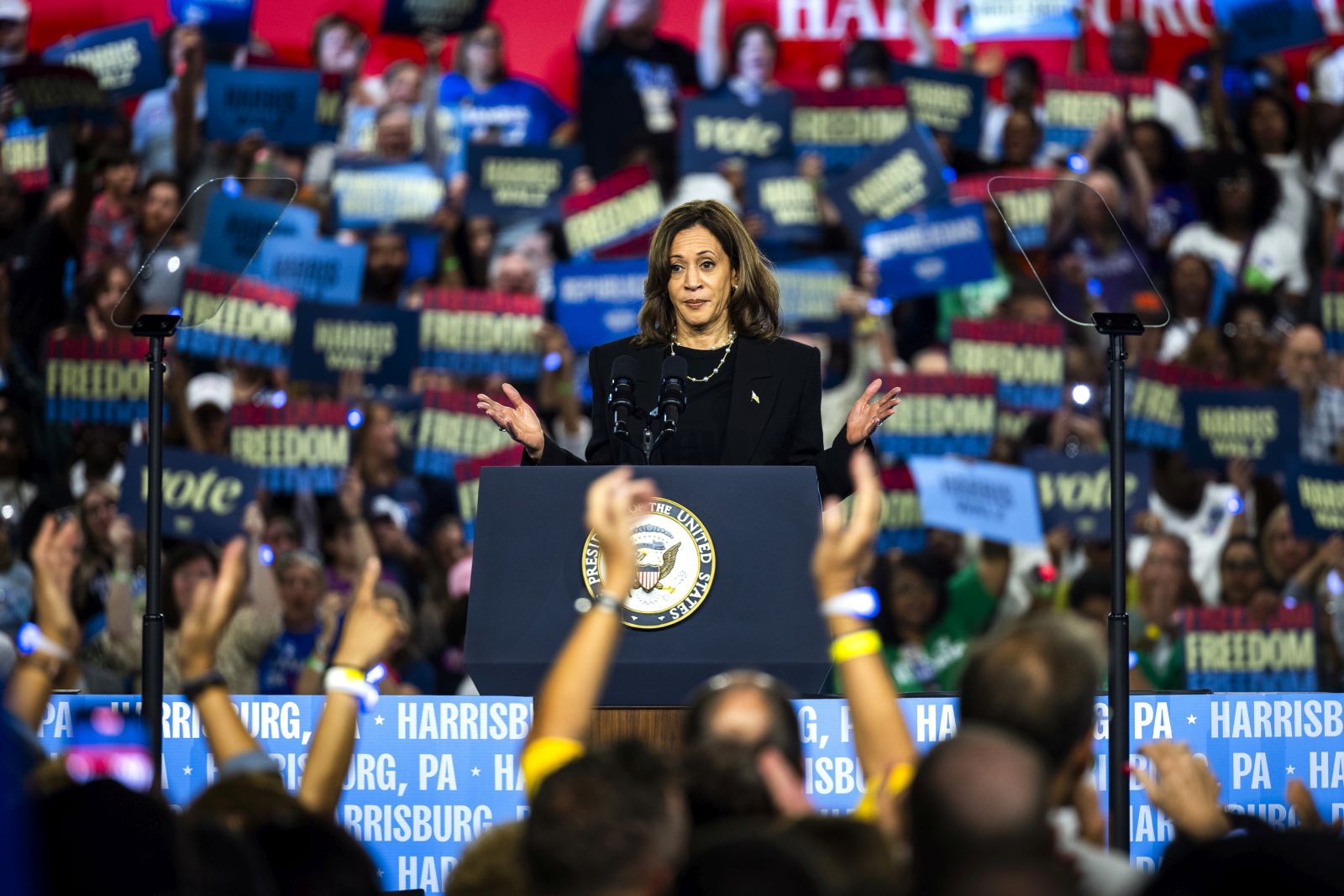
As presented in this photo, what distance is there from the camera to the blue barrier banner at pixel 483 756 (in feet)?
11.5

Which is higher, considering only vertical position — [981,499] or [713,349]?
[713,349]

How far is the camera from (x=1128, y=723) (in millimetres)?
3596

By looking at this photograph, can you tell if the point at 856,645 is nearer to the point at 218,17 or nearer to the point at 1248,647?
the point at 1248,647

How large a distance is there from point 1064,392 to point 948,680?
1.46 meters

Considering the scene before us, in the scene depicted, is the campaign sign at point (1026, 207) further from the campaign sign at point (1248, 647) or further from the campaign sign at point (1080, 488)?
the campaign sign at point (1248, 647)

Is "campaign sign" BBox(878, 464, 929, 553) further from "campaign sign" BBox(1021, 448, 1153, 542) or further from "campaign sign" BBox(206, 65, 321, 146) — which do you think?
"campaign sign" BBox(206, 65, 321, 146)

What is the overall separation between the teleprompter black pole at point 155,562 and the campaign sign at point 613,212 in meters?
3.28

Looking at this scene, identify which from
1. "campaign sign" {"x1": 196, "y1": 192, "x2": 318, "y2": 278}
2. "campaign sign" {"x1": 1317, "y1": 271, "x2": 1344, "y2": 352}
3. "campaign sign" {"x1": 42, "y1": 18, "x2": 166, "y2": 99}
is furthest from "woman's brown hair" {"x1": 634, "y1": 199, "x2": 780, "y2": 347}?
"campaign sign" {"x1": 42, "y1": 18, "x2": 166, "y2": 99}

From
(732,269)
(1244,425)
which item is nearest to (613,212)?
(1244,425)

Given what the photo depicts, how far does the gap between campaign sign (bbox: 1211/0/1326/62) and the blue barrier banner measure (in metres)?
4.83

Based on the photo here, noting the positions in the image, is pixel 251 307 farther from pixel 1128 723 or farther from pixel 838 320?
pixel 1128 723

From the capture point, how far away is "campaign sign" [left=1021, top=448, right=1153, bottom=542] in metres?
6.14

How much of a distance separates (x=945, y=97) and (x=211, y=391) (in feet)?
10.8

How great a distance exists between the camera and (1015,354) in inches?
261
